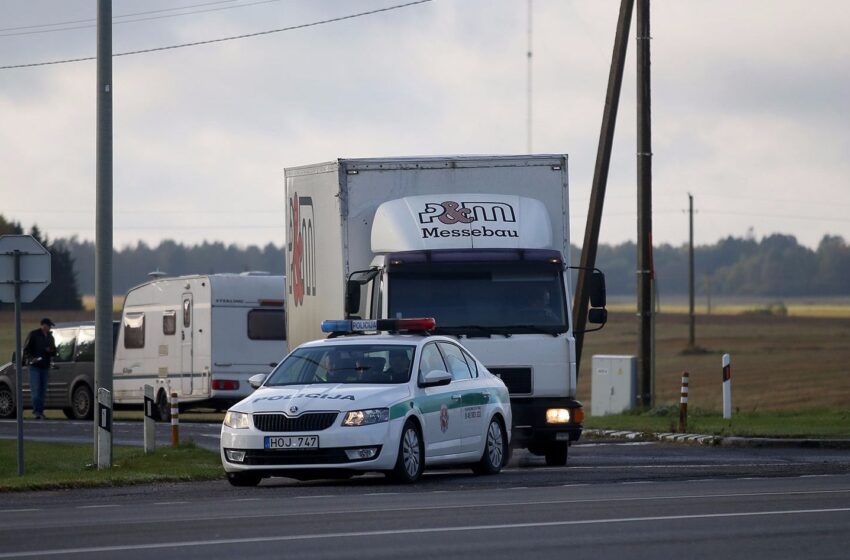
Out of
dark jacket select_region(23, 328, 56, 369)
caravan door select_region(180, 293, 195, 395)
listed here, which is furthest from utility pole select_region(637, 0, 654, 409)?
dark jacket select_region(23, 328, 56, 369)

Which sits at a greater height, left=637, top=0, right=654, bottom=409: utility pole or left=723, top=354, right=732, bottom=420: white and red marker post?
left=637, top=0, right=654, bottom=409: utility pole

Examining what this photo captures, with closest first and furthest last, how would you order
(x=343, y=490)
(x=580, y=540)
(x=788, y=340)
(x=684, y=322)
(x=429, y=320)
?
(x=580, y=540)
(x=343, y=490)
(x=429, y=320)
(x=788, y=340)
(x=684, y=322)

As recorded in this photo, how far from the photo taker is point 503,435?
19.1m

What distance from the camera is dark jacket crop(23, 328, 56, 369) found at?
3491cm

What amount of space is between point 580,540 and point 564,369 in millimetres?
9013

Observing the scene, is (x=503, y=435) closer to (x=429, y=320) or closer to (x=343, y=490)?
(x=429, y=320)

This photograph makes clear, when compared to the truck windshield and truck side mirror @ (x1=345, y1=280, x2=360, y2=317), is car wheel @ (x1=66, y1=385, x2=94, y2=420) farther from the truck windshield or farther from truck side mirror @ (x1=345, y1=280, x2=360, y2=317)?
the truck windshield

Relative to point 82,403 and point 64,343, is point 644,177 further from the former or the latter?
point 64,343

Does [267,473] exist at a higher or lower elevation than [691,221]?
lower

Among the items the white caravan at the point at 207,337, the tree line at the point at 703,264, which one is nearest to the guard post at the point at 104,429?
the white caravan at the point at 207,337

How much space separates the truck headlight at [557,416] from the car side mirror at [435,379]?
2.77 meters

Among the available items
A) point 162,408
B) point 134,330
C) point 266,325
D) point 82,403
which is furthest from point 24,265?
point 82,403

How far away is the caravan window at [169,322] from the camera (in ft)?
116

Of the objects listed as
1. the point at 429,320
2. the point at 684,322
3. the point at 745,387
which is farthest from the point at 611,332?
the point at 429,320
